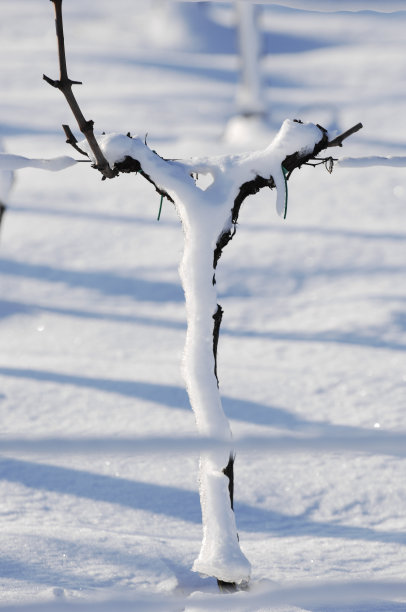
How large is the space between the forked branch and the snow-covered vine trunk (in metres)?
0.22

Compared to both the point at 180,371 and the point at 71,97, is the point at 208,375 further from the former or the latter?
the point at 180,371

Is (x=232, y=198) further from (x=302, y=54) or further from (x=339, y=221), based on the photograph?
(x=302, y=54)

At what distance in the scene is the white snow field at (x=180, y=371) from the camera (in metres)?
2.18

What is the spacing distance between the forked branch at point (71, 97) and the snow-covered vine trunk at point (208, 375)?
0.74 ft

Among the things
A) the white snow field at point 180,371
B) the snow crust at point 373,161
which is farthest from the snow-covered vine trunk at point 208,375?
the snow crust at point 373,161

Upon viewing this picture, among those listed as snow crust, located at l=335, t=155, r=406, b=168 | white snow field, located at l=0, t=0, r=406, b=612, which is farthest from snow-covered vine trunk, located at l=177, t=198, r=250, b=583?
snow crust, located at l=335, t=155, r=406, b=168

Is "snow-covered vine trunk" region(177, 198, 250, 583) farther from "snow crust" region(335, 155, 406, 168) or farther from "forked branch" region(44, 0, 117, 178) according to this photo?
"snow crust" region(335, 155, 406, 168)

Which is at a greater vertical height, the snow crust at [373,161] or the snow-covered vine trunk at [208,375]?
the snow crust at [373,161]

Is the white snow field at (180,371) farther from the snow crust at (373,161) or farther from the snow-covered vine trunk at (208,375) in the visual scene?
the snow-covered vine trunk at (208,375)

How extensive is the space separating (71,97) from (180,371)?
2446 mm

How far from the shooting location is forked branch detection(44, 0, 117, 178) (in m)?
1.76

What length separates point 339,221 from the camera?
→ 595cm

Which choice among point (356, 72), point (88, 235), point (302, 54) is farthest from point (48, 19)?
point (88, 235)

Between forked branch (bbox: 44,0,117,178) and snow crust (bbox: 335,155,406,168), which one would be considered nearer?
forked branch (bbox: 44,0,117,178)
